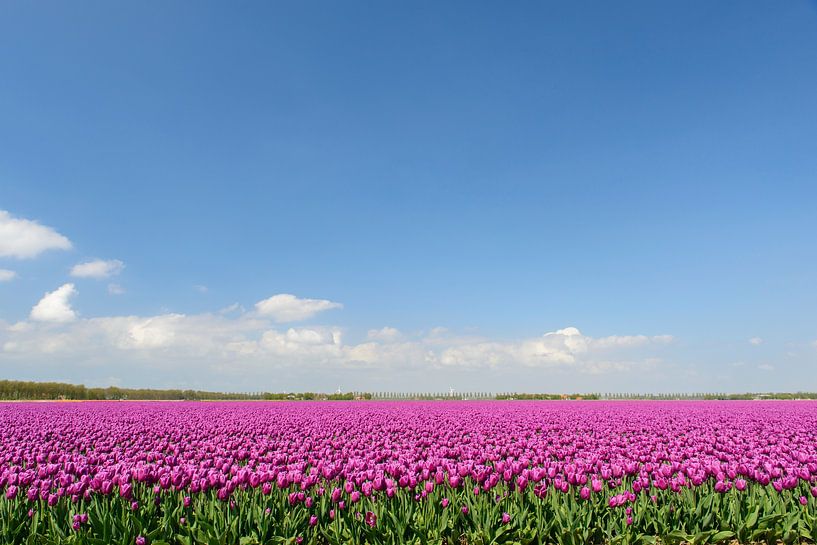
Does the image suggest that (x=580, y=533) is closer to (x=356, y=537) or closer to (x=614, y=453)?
(x=356, y=537)

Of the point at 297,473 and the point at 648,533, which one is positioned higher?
the point at 297,473

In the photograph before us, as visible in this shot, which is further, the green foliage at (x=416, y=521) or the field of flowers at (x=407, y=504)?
the field of flowers at (x=407, y=504)

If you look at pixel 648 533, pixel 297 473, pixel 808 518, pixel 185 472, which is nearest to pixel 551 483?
pixel 648 533

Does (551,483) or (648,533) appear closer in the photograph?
(648,533)

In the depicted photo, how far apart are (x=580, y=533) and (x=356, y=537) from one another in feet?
7.45

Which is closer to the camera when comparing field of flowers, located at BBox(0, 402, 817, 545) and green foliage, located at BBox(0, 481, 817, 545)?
green foliage, located at BBox(0, 481, 817, 545)

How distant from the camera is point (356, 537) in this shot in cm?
538

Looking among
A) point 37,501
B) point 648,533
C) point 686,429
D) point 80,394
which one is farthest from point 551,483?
point 80,394

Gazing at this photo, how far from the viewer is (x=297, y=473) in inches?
256

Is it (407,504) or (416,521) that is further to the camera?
(407,504)

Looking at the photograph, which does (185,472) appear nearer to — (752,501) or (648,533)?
(648,533)

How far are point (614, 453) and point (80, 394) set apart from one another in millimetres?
56127

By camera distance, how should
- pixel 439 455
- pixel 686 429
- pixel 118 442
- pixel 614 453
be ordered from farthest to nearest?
pixel 686 429
pixel 118 442
pixel 614 453
pixel 439 455

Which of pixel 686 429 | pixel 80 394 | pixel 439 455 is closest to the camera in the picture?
pixel 439 455
